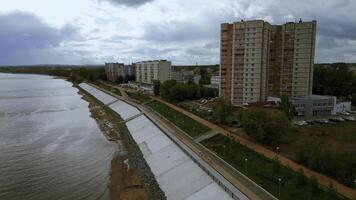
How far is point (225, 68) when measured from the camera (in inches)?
2019

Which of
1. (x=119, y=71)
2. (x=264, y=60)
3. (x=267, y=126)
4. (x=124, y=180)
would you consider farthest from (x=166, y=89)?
(x=119, y=71)

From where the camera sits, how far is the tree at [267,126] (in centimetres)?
2911

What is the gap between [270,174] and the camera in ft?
70.7

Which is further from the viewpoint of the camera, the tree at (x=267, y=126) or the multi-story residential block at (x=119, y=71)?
the multi-story residential block at (x=119, y=71)

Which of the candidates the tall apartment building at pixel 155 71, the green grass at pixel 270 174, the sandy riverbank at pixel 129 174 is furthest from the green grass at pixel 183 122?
the tall apartment building at pixel 155 71

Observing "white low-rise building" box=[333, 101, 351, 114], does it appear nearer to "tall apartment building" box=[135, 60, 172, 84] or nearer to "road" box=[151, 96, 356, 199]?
"road" box=[151, 96, 356, 199]

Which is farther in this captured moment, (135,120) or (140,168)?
(135,120)

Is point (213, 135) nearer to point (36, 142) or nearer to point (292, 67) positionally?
→ point (36, 142)

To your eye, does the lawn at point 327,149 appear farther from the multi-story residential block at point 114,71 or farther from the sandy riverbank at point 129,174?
the multi-story residential block at point 114,71

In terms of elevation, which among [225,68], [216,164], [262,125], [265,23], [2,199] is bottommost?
[2,199]

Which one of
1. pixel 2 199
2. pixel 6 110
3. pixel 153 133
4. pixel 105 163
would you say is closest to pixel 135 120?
pixel 153 133

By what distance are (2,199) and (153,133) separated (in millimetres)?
17160

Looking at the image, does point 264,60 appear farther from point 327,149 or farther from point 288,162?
point 288,162

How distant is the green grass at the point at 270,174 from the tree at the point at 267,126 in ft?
6.82
